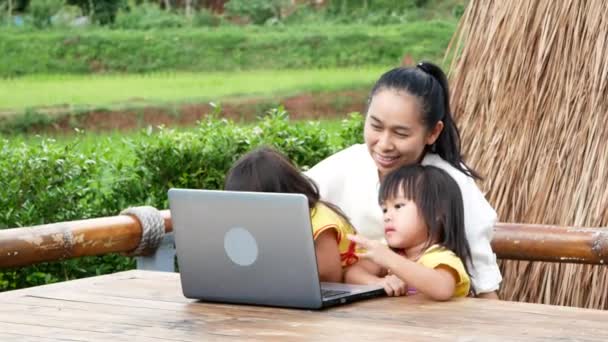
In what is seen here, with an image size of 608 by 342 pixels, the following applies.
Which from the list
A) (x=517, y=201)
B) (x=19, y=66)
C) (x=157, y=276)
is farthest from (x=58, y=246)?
(x=19, y=66)

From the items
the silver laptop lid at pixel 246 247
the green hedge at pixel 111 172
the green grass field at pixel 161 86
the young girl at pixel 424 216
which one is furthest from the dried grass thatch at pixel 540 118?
the green grass field at pixel 161 86

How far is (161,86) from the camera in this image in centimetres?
742

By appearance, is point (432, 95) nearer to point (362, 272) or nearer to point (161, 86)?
point (362, 272)

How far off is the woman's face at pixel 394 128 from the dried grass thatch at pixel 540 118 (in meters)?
1.07

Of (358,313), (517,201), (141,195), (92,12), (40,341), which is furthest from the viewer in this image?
(92,12)

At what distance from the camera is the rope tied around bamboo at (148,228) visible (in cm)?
340

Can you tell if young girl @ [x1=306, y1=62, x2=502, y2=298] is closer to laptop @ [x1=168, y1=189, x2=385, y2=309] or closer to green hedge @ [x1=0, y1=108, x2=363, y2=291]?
laptop @ [x1=168, y1=189, x2=385, y2=309]

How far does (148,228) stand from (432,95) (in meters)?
0.94

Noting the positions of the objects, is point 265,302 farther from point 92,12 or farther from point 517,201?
point 92,12

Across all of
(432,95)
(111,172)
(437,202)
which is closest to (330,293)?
(437,202)

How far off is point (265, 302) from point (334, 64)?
19.2 feet

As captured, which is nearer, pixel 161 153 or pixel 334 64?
pixel 161 153

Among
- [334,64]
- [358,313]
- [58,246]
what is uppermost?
[358,313]

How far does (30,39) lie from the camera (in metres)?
7.15
